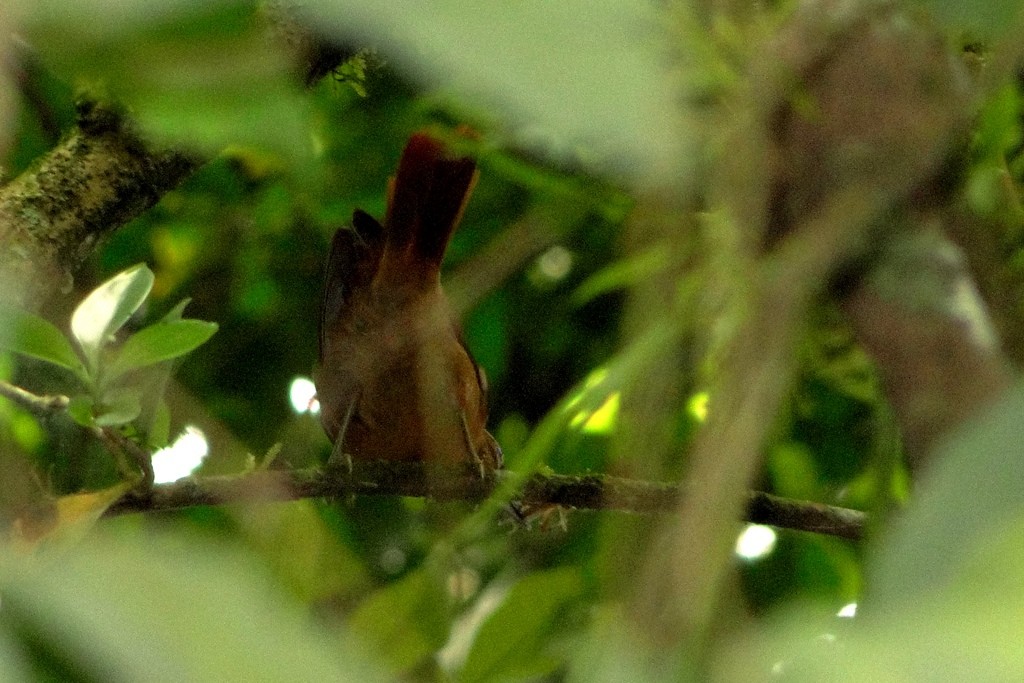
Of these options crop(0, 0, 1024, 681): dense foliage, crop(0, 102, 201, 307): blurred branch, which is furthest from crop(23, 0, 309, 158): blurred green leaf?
crop(0, 102, 201, 307): blurred branch

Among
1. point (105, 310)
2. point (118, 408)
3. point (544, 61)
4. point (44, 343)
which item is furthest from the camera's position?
point (118, 408)

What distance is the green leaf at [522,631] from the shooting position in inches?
38.6

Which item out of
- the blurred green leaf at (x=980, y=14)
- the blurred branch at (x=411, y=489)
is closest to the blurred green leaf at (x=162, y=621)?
the blurred green leaf at (x=980, y=14)

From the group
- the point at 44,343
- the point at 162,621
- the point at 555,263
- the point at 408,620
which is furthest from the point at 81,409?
the point at 555,263

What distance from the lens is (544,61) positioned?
206 mm

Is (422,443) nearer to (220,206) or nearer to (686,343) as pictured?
(220,206)

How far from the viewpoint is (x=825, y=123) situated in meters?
0.53

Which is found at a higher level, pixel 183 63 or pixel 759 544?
pixel 759 544

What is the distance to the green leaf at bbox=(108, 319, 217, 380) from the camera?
0.97 meters

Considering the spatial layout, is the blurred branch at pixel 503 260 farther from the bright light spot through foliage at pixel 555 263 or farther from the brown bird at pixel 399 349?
the brown bird at pixel 399 349

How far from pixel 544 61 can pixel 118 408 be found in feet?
3.06

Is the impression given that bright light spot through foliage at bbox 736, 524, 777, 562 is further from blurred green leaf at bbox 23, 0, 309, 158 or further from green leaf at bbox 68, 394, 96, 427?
blurred green leaf at bbox 23, 0, 309, 158

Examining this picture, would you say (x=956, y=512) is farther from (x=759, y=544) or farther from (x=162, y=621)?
(x=759, y=544)

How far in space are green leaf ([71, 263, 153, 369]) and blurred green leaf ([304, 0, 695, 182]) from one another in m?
0.74
